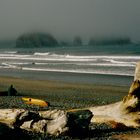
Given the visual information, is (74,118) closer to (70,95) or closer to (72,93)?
(70,95)

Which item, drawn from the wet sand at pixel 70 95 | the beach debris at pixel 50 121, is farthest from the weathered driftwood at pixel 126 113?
the beach debris at pixel 50 121

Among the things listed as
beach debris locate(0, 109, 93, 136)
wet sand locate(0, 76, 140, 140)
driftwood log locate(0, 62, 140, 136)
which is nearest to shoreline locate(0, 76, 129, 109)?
wet sand locate(0, 76, 140, 140)

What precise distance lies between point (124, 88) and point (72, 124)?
2127cm

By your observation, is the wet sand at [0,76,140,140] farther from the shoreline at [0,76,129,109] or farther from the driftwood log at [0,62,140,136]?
the driftwood log at [0,62,140,136]

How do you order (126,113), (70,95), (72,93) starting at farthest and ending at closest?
(72,93), (70,95), (126,113)

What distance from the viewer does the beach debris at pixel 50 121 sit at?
15.7 m

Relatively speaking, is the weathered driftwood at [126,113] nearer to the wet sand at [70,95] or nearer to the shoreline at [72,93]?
the wet sand at [70,95]

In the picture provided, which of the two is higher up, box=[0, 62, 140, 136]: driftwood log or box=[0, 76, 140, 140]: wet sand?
box=[0, 62, 140, 136]: driftwood log

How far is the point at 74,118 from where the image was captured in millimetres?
16234

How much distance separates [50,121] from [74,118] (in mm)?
970

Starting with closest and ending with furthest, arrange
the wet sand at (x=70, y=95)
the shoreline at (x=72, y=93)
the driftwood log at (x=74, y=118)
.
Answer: the driftwood log at (x=74, y=118) < the wet sand at (x=70, y=95) < the shoreline at (x=72, y=93)

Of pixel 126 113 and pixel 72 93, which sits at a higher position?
pixel 126 113

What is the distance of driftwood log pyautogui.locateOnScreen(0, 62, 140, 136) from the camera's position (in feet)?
52.0

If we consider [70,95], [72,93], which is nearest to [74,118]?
[70,95]
